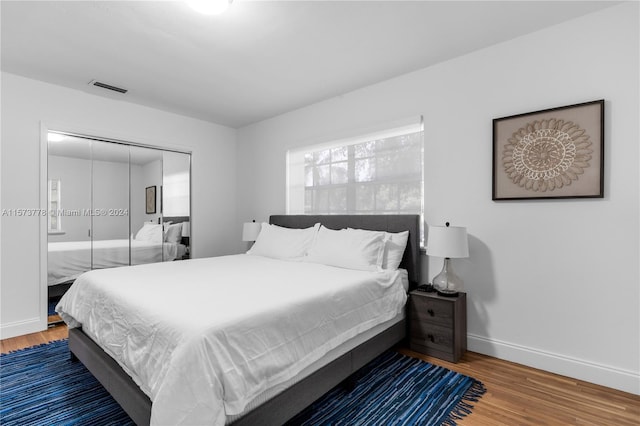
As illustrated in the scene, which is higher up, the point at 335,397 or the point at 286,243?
the point at 286,243

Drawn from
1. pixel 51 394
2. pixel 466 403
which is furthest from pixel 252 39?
pixel 466 403

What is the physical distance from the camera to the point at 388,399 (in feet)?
6.58

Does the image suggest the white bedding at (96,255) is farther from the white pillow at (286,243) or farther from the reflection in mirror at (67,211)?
the white pillow at (286,243)

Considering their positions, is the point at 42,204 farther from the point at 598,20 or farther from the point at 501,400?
the point at 598,20

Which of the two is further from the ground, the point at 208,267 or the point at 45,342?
the point at 208,267

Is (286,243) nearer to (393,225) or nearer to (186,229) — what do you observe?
(393,225)

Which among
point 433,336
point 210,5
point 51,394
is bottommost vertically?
point 51,394

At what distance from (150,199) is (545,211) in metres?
4.34

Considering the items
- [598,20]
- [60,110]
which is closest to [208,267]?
[60,110]

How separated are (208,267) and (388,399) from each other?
1.84 metres

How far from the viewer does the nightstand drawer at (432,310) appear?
2.50 meters

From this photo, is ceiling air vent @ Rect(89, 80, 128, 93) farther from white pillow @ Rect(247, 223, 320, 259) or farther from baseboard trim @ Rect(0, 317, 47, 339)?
baseboard trim @ Rect(0, 317, 47, 339)

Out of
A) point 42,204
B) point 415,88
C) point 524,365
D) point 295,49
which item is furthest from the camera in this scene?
point 42,204

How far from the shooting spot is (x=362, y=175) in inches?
140
